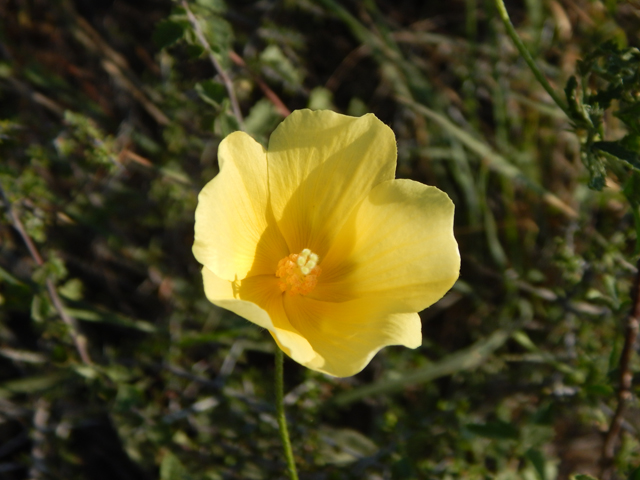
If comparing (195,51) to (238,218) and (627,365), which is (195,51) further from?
(627,365)

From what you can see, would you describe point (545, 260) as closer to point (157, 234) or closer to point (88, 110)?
Result: point (157, 234)

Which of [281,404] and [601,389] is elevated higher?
[281,404]

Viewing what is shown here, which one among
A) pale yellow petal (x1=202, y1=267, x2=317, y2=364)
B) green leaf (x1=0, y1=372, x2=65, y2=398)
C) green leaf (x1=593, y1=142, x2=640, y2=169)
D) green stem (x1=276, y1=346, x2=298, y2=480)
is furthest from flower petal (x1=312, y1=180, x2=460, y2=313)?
green leaf (x1=0, y1=372, x2=65, y2=398)

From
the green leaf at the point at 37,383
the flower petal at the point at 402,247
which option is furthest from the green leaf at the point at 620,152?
the green leaf at the point at 37,383

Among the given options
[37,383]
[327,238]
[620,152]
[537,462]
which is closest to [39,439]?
[37,383]

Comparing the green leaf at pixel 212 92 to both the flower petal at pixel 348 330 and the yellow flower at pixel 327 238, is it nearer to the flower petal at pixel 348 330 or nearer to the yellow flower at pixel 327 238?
the yellow flower at pixel 327 238

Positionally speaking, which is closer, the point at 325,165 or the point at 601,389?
the point at 325,165

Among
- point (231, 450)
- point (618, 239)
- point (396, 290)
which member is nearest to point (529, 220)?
point (618, 239)

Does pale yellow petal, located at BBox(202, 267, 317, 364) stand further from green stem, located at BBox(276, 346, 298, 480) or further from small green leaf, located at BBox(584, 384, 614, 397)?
small green leaf, located at BBox(584, 384, 614, 397)
